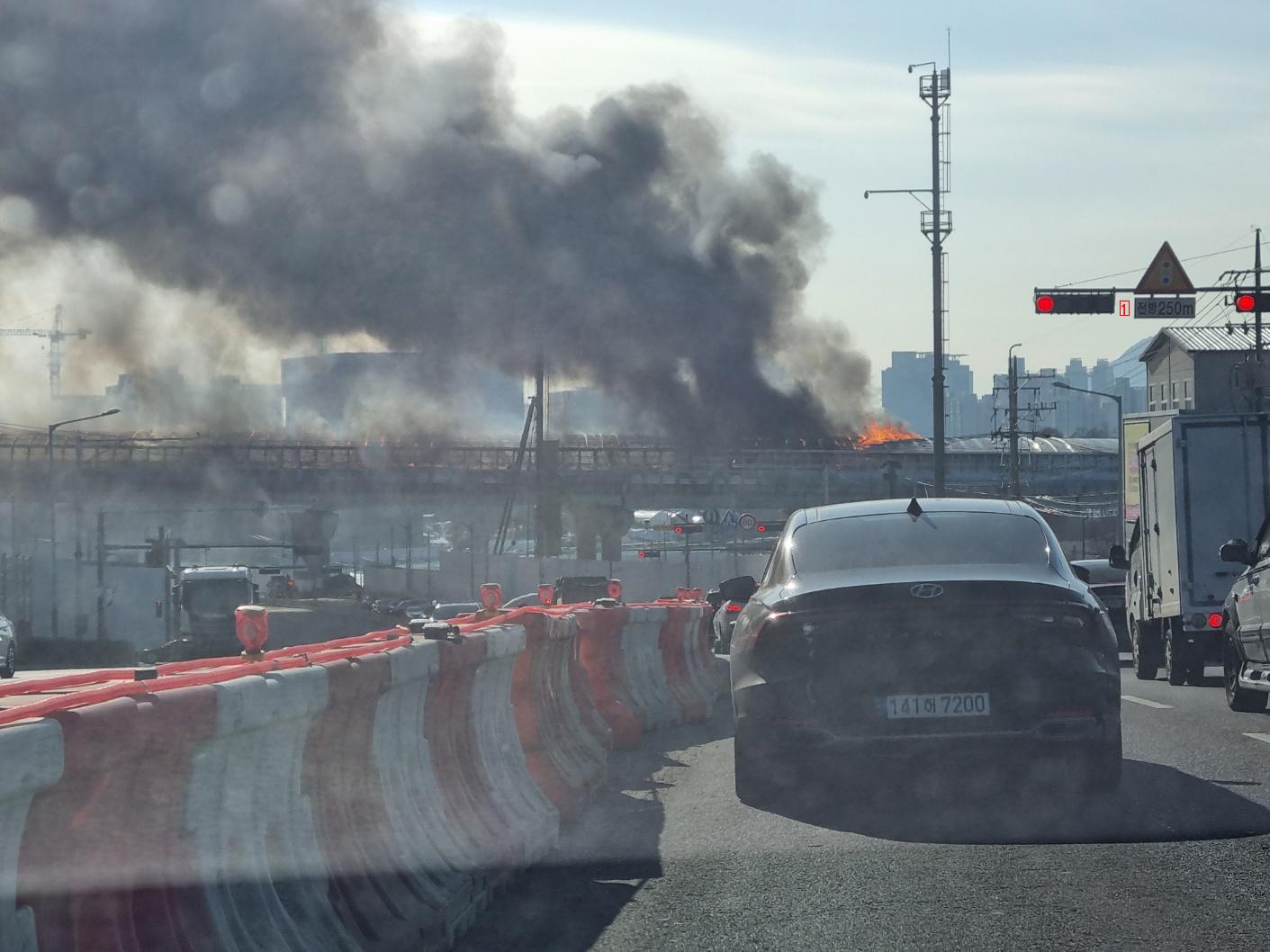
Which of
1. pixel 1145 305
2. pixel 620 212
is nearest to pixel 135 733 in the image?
pixel 1145 305

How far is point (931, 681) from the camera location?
7625mm

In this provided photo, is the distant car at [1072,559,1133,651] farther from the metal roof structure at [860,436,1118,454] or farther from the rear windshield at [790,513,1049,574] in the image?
the metal roof structure at [860,436,1118,454]

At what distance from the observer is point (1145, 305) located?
93.9 feet

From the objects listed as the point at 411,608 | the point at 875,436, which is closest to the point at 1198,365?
the point at 875,436

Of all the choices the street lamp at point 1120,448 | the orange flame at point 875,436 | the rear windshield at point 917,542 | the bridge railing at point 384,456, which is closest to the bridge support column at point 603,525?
the bridge railing at point 384,456

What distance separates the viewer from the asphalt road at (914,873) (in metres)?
5.35

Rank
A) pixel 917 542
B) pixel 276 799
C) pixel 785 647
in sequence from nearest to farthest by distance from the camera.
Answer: pixel 276 799 < pixel 785 647 < pixel 917 542

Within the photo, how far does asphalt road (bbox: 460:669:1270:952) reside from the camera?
5.35 meters

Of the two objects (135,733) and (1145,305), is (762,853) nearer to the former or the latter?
(135,733)

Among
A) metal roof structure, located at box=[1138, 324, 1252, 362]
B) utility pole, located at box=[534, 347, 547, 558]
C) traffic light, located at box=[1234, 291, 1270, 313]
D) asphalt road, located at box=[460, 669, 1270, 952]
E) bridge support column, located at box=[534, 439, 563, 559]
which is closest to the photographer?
asphalt road, located at box=[460, 669, 1270, 952]

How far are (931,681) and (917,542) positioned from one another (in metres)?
1.12

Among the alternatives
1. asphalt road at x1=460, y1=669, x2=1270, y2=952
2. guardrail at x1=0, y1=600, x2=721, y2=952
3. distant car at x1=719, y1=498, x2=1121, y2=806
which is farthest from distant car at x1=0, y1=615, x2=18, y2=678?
distant car at x1=719, y1=498, x2=1121, y2=806

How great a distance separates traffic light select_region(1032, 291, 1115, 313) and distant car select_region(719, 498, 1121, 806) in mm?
21523

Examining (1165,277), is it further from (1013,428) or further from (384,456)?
(384,456)
